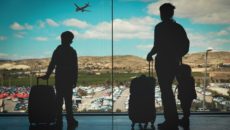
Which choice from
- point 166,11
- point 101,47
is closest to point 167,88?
point 166,11

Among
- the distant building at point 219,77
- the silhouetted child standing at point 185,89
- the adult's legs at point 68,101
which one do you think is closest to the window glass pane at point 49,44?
the adult's legs at point 68,101

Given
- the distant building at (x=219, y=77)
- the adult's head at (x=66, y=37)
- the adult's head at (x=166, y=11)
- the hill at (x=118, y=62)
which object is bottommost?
the distant building at (x=219, y=77)

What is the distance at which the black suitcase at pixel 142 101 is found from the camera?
3920 millimetres

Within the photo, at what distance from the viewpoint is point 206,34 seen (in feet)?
18.8

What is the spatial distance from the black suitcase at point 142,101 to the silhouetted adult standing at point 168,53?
16 cm

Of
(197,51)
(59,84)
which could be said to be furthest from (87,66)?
(197,51)

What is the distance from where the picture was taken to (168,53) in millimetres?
3896

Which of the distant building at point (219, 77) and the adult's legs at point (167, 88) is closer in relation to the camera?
the adult's legs at point (167, 88)

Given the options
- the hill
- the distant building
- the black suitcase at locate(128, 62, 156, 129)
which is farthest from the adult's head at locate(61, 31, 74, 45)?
the distant building

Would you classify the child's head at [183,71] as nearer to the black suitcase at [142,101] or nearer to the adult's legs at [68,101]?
the black suitcase at [142,101]

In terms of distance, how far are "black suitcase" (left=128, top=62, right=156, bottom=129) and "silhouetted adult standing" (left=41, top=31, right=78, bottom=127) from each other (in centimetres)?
76

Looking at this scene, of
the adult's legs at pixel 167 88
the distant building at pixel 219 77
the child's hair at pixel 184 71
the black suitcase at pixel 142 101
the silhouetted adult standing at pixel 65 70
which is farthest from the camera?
the distant building at pixel 219 77

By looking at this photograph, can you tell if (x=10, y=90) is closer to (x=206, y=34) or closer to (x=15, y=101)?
(x=15, y=101)

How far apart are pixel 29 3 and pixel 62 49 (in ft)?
5.62
